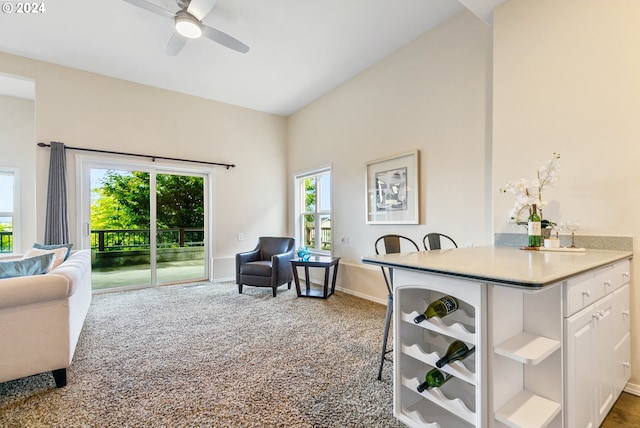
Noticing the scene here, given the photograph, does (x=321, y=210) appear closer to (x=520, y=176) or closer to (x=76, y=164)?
(x=520, y=176)

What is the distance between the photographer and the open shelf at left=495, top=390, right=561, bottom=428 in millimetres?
1108

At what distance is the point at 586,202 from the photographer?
1.98m

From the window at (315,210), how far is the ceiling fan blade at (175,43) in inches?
101

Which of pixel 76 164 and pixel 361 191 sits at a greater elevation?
pixel 76 164

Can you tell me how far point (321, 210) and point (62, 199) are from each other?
3.62 meters

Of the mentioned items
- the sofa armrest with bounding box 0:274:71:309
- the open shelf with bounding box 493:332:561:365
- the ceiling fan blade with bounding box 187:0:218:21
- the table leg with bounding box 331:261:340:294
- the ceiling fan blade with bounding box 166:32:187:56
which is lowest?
the table leg with bounding box 331:261:340:294

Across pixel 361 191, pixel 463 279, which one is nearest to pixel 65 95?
pixel 361 191

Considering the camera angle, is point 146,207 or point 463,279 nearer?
point 463,279

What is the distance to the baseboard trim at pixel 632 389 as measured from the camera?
71.5 inches

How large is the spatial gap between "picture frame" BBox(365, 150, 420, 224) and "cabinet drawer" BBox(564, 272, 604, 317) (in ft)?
6.50

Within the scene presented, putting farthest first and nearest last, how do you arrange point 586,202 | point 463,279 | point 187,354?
point 187,354, point 586,202, point 463,279

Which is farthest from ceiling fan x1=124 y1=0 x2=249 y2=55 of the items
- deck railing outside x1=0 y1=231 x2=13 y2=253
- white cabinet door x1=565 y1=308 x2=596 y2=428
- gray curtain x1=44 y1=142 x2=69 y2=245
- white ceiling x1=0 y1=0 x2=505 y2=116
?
deck railing outside x1=0 y1=231 x2=13 y2=253

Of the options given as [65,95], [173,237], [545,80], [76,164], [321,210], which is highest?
[65,95]

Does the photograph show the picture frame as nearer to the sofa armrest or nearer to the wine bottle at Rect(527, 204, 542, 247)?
the wine bottle at Rect(527, 204, 542, 247)
